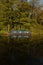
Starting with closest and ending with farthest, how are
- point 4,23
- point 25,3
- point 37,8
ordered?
point 4,23, point 25,3, point 37,8

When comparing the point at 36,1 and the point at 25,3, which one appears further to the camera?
the point at 36,1

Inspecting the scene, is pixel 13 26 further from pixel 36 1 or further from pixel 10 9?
pixel 36 1

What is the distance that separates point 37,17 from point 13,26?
12260 millimetres

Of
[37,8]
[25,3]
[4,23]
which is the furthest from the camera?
[37,8]

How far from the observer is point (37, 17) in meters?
65.1

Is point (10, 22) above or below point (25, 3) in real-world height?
below

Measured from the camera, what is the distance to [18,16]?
55.8 meters

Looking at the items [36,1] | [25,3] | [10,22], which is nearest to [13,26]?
[10,22]

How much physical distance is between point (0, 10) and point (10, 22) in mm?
3960

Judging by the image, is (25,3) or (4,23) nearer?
(4,23)

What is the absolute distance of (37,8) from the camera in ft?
213

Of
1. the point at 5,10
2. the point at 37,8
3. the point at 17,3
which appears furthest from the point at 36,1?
the point at 5,10

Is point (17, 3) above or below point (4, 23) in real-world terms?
above

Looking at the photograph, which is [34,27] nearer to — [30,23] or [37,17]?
[30,23]
